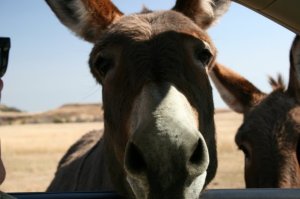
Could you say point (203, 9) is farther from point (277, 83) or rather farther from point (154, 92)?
point (277, 83)

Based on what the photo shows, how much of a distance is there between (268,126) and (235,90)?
81 cm

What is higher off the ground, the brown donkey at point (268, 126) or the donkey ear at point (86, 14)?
the donkey ear at point (86, 14)

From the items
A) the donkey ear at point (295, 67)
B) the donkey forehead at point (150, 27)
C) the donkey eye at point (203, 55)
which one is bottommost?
the donkey ear at point (295, 67)

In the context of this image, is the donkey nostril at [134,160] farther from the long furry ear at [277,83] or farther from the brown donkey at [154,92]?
the long furry ear at [277,83]

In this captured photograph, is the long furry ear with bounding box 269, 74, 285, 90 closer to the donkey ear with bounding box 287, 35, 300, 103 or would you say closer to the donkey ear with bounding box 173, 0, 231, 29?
the donkey ear with bounding box 287, 35, 300, 103

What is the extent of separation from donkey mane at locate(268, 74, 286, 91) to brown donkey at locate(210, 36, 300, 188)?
0.4 inches

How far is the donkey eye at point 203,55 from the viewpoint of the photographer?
9.49 feet

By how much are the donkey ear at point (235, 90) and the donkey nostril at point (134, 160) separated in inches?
120

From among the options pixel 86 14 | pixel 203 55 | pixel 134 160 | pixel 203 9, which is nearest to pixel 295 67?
pixel 203 9

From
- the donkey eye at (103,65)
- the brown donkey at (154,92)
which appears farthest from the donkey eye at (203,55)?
the donkey eye at (103,65)

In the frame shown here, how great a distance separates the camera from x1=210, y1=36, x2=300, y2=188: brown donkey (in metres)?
4.13

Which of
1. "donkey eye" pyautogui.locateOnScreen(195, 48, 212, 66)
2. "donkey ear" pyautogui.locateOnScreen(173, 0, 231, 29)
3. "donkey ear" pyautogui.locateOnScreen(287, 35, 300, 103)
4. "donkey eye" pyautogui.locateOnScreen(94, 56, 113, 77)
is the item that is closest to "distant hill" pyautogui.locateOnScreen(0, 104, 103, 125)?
"donkey ear" pyautogui.locateOnScreen(287, 35, 300, 103)

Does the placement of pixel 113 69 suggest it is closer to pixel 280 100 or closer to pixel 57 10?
pixel 57 10

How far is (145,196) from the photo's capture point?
232cm
